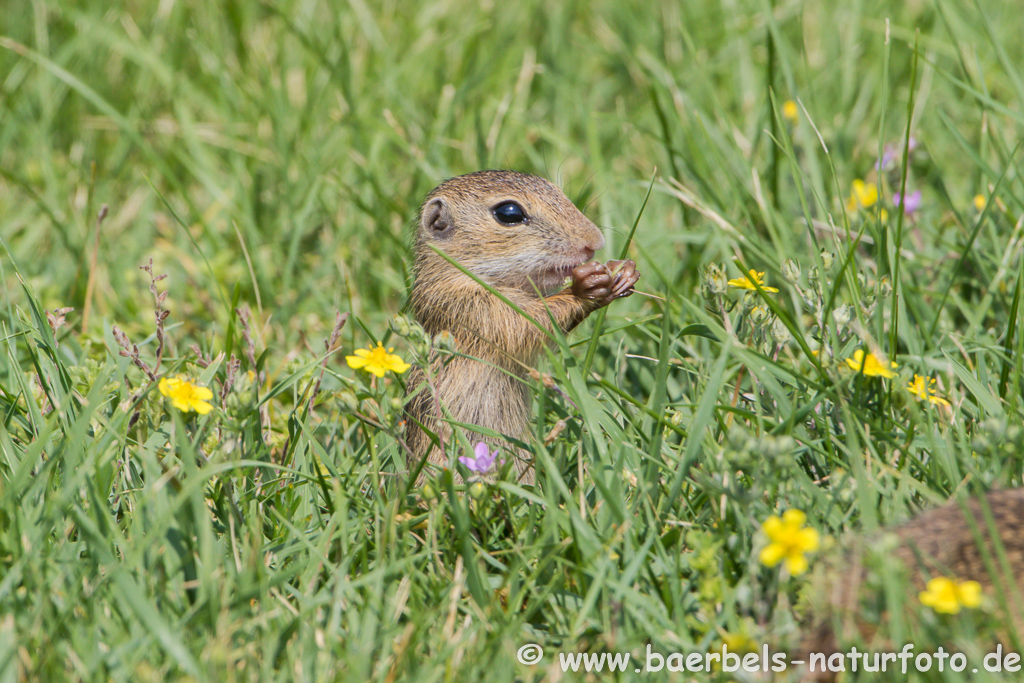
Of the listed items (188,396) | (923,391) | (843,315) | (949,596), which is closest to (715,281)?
(843,315)

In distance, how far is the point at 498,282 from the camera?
4.48 meters

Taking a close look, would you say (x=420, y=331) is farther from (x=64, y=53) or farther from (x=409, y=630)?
(x=64, y=53)

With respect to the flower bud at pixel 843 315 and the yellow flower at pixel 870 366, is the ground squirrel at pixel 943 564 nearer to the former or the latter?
the yellow flower at pixel 870 366

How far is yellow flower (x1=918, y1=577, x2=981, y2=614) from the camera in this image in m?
2.06

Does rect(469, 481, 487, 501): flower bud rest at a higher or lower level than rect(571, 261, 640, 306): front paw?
lower

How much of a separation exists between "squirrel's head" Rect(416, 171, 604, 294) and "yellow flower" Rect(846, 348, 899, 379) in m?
1.56

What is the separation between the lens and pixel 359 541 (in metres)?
3.02

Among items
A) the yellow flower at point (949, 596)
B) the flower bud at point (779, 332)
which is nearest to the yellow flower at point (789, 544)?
the yellow flower at point (949, 596)

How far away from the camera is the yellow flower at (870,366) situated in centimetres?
296

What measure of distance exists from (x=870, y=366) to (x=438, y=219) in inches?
91.3

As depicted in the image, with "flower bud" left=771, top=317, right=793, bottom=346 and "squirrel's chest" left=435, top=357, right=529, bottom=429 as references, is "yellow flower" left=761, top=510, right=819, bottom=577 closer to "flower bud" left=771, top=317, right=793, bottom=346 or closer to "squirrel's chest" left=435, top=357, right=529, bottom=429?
"flower bud" left=771, top=317, right=793, bottom=346

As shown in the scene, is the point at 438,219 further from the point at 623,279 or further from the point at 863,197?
the point at 863,197

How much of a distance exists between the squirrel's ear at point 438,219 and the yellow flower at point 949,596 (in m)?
2.99

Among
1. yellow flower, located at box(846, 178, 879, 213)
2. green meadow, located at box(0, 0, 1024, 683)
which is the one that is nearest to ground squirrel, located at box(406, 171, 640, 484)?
green meadow, located at box(0, 0, 1024, 683)
